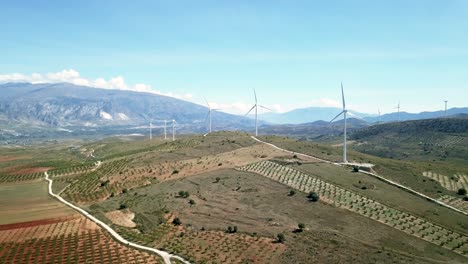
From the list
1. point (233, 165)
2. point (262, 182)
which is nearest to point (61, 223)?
point (262, 182)

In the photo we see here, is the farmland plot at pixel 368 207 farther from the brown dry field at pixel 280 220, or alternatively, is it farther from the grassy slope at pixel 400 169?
the grassy slope at pixel 400 169

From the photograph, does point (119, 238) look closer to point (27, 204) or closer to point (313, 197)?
point (27, 204)

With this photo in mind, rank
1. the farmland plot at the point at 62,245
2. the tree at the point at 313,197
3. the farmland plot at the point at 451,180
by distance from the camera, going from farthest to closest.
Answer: the farmland plot at the point at 451,180
the tree at the point at 313,197
the farmland plot at the point at 62,245

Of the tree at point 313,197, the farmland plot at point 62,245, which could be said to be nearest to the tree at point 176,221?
the farmland plot at point 62,245

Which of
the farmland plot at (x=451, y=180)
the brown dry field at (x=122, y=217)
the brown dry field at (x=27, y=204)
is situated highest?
the farmland plot at (x=451, y=180)

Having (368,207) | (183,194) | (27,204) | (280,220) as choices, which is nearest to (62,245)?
(183,194)

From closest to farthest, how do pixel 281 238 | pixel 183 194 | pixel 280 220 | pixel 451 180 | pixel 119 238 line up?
pixel 281 238 → pixel 119 238 → pixel 280 220 → pixel 183 194 → pixel 451 180

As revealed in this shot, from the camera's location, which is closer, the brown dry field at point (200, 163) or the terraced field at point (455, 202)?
the terraced field at point (455, 202)
